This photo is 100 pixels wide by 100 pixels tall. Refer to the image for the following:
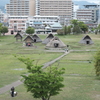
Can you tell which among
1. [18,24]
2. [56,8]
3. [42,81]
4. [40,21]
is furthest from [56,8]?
[42,81]

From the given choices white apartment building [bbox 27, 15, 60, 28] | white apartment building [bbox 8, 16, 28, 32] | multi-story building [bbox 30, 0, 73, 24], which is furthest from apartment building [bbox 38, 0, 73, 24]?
white apartment building [bbox 8, 16, 28, 32]

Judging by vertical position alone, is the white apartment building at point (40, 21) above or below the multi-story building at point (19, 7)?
below

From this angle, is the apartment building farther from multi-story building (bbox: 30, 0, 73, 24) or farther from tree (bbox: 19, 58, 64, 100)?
tree (bbox: 19, 58, 64, 100)

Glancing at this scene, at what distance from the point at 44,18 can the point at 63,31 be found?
→ 48.4m

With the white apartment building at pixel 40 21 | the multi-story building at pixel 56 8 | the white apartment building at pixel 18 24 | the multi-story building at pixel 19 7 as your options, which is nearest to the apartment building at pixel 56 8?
the multi-story building at pixel 56 8

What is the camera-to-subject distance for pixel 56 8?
19438cm

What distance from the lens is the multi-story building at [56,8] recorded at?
19238 cm

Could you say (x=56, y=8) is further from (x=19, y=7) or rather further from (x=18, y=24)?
(x=18, y=24)

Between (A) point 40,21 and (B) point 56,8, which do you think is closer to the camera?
(A) point 40,21

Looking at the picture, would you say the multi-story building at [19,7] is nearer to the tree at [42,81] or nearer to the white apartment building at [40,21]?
the white apartment building at [40,21]

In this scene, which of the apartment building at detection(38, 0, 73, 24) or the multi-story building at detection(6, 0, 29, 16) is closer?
the apartment building at detection(38, 0, 73, 24)

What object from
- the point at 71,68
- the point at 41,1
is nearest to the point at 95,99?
the point at 71,68

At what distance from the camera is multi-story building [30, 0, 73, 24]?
19238 cm

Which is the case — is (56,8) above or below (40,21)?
above
